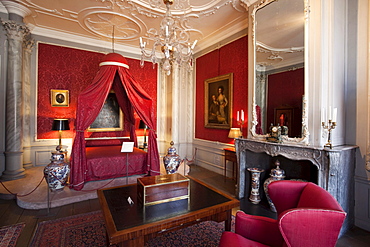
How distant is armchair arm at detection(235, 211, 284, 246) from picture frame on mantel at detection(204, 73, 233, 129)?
11.2 ft

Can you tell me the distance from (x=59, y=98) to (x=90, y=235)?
4.19 m

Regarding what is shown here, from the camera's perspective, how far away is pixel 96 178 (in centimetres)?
408

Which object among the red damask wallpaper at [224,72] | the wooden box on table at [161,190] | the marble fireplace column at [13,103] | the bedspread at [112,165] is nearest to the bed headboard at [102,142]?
the bedspread at [112,165]

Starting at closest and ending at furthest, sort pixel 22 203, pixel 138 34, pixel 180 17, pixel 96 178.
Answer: pixel 22 203 → pixel 96 178 → pixel 180 17 → pixel 138 34

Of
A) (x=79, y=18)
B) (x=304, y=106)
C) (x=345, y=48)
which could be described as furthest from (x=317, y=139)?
(x=79, y=18)

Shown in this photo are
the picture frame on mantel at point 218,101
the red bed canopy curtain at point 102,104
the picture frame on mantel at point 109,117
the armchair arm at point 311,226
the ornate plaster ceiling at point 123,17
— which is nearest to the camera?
the armchair arm at point 311,226

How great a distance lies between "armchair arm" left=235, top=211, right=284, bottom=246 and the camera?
1.75 m

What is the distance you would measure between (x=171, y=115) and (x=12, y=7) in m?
4.66

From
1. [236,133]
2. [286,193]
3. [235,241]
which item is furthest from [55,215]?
[236,133]

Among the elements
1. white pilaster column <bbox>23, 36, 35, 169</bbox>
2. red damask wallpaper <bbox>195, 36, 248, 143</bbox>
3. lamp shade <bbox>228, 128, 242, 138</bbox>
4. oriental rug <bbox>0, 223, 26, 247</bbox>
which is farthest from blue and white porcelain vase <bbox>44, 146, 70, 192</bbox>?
red damask wallpaper <bbox>195, 36, 248, 143</bbox>

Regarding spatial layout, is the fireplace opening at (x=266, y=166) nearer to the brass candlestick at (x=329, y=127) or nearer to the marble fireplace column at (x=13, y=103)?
the brass candlestick at (x=329, y=127)

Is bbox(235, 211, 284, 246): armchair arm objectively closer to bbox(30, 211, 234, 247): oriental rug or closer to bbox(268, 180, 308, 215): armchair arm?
bbox(268, 180, 308, 215): armchair arm

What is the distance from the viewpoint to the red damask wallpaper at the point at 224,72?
15.5 ft

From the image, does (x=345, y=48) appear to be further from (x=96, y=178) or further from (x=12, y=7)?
(x=12, y=7)
